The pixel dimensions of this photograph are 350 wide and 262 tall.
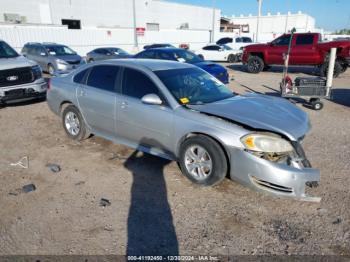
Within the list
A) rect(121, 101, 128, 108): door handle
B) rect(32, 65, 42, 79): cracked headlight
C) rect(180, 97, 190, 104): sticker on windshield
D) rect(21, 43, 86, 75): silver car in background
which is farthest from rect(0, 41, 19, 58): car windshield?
rect(180, 97, 190, 104): sticker on windshield

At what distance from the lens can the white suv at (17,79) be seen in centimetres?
771

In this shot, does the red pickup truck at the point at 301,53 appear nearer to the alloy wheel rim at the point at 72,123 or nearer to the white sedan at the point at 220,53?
the white sedan at the point at 220,53

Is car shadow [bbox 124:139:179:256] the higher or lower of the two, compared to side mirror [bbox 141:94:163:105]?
lower

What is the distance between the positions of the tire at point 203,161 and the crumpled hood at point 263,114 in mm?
408

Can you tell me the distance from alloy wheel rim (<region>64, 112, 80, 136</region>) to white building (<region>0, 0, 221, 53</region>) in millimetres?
21144

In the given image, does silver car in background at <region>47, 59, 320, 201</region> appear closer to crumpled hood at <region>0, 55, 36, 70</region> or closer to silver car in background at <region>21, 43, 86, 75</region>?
crumpled hood at <region>0, 55, 36, 70</region>

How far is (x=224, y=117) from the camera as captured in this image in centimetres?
365

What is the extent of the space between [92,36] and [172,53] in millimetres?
20159

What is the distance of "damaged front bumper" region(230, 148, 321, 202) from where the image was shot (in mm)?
3256

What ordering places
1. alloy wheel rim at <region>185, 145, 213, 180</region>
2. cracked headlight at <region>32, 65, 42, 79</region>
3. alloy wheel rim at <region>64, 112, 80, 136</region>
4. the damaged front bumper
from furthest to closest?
cracked headlight at <region>32, 65, 42, 79</region>
alloy wheel rim at <region>64, 112, 80, 136</region>
alloy wheel rim at <region>185, 145, 213, 180</region>
the damaged front bumper

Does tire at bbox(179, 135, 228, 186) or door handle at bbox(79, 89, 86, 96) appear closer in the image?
tire at bbox(179, 135, 228, 186)

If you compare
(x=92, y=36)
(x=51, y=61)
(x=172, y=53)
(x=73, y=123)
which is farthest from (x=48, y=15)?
(x=73, y=123)

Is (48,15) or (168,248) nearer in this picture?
(168,248)

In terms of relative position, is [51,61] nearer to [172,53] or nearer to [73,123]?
[172,53]
